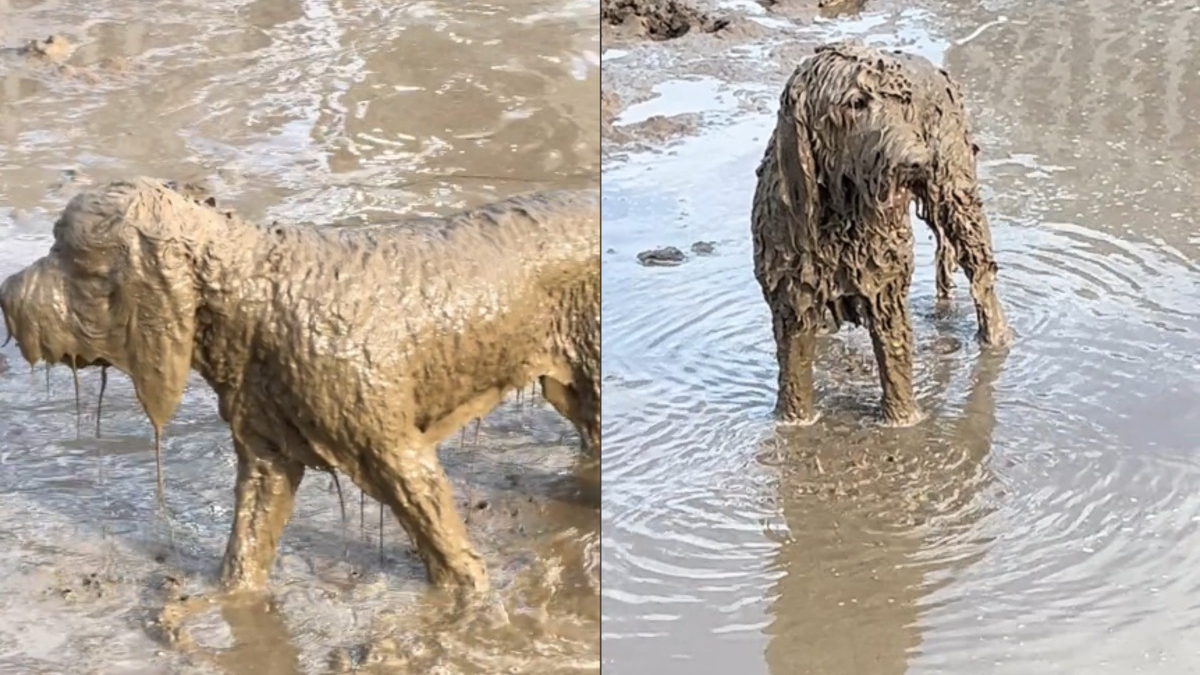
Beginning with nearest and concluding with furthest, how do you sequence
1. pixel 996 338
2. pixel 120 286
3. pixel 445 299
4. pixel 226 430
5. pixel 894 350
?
pixel 120 286, pixel 445 299, pixel 894 350, pixel 226 430, pixel 996 338

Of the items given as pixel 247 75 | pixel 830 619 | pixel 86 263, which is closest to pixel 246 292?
pixel 86 263

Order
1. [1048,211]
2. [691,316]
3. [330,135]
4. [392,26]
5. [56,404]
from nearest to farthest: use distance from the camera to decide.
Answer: [56,404]
[691,316]
[1048,211]
[330,135]
[392,26]

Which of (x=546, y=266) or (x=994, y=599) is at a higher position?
(x=546, y=266)

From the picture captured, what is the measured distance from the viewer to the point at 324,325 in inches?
157

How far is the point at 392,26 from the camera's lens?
10805 millimetres

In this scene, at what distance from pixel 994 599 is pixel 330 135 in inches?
214

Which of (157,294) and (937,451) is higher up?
(157,294)

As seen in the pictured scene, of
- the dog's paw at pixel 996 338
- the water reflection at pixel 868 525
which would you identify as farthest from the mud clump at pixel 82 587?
the dog's paw at pixel 996 338

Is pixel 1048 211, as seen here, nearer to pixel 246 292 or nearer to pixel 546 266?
pixel 546 266

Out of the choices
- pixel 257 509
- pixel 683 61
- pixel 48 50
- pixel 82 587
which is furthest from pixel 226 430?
pixel 48 50

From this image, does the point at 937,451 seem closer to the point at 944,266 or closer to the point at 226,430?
the point at 944,266

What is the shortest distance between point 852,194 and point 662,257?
2.26 m

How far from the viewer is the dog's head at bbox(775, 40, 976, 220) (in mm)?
4645

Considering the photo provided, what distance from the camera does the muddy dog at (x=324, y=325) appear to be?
3.92 metres
